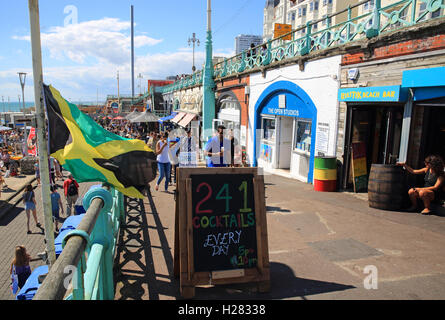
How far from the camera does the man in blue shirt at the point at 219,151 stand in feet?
24.8

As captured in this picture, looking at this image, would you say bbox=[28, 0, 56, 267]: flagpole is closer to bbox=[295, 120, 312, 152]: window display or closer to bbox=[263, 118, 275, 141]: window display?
bbox=[295, 120, 312, 152]: window display

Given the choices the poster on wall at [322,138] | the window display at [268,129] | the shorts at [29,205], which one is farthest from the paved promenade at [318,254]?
the window display at [268,129]

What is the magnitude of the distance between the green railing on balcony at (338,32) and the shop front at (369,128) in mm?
1609

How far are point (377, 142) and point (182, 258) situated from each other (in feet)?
26.6

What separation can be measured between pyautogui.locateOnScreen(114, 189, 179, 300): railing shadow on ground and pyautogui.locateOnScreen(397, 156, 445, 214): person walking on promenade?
548 centimetres

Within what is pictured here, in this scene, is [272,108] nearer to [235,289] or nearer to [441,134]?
[441,134]

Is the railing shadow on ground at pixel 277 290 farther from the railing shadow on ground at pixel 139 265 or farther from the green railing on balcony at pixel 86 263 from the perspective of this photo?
the green railing on balcony at pixel 86 263

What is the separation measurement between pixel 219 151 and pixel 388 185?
3857mm

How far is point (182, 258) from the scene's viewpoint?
366cm

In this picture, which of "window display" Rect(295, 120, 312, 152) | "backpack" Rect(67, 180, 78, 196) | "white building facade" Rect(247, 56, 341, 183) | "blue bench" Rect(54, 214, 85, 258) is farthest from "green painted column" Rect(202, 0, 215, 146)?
"blue bench" Rect(54, 214, 85, 258)

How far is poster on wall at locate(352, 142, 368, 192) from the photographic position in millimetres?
9312

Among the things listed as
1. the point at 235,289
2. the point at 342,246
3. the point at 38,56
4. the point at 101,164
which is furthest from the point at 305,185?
the point at 38,56

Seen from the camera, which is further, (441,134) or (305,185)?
Answer: (305,185)
